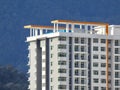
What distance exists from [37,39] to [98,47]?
28.7 ft

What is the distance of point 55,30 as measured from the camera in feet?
456

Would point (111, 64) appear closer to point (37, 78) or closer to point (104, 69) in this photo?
point (104, 69)

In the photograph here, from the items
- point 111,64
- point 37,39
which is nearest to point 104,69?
point 111,64

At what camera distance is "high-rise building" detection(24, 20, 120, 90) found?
445 feet

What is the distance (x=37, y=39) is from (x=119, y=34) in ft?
37.2

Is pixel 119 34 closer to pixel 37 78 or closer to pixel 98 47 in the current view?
pixel 98 47

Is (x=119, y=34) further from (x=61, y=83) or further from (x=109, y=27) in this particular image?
(x=61, y=83)

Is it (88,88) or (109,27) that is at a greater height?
(109,27)

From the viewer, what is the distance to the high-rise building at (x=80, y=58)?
445ft

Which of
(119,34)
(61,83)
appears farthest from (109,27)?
(61,83)

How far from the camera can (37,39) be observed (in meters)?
141

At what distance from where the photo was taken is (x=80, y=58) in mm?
136500

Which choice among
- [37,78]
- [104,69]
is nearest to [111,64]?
[104,69]

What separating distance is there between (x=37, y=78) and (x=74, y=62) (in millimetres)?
7011
